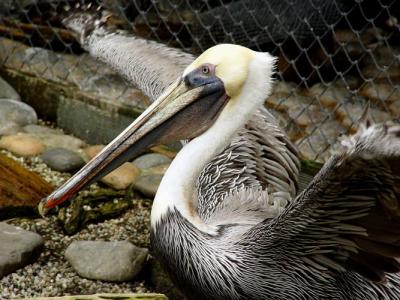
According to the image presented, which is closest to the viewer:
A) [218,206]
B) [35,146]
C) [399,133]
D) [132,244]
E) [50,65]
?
[399,133]

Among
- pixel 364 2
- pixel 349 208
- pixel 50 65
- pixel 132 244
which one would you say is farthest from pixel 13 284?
pixel 364 2

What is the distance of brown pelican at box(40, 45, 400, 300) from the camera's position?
1.77 meters

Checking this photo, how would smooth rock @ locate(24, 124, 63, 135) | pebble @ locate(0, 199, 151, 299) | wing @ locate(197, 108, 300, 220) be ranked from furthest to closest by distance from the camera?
1. smooth rock @ locate(24, 124, 63, 135)
2. pebble @ locate(0, 199, 151, 299)
3. wing @ locate(197, 108, 300, 220)

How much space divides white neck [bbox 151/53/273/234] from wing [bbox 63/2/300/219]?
0.68 feet

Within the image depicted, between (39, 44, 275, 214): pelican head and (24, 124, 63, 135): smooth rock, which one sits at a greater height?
(39, 44, 275, 214): pelican head

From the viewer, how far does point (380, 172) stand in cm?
172

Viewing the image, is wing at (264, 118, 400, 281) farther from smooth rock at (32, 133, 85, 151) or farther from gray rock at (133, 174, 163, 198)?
smooth rock at (32, 133, 85, 151)

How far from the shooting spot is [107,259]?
2.67 metres

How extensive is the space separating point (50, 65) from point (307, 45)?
1.25 m

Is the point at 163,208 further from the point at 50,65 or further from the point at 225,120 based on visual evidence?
the point at 50,65

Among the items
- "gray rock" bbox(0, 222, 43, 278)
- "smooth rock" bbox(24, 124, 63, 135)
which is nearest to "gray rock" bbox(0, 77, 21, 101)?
"smooth rock" bbox(24, 124, 63, 135)

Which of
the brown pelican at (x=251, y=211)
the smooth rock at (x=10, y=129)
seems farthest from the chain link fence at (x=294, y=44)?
the brown pelican at (x=251, y=211)

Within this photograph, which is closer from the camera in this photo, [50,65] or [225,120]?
[225,120]

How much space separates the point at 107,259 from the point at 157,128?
2.06ft
